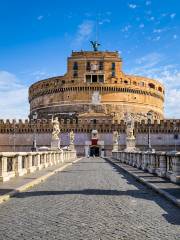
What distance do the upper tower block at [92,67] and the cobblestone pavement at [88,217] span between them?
84.3m

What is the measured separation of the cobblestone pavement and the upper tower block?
8429 cm

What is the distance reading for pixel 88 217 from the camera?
7.14 meters

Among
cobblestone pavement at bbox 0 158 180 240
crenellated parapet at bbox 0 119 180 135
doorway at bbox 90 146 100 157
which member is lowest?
doorway at bbox 90 146 100 157

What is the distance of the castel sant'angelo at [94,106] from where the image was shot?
77.3 metres

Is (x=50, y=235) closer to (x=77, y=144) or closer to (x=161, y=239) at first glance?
(x=161, y=239)

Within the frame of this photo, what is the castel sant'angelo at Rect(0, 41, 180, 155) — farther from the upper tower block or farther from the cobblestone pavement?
the cobblestone pavement

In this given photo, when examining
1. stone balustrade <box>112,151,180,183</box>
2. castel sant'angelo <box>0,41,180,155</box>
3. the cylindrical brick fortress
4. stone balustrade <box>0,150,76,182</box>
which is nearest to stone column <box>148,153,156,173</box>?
stone balustrade <box>112,151,180,183</box>

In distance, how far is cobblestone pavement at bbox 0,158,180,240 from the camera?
5885 mm

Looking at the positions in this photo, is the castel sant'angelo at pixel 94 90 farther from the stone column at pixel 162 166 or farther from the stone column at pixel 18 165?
the stone column at pixel 18 165

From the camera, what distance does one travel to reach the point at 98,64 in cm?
9431

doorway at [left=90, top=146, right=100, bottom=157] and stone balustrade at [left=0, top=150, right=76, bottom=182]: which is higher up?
stone balustrade at [left=0, top=150, right=76, bottom=182]

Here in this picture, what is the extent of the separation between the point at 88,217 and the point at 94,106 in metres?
84.8

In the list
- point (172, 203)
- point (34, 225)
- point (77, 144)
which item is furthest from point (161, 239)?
point (77, 144)

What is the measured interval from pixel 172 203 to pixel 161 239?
3.47 meters
